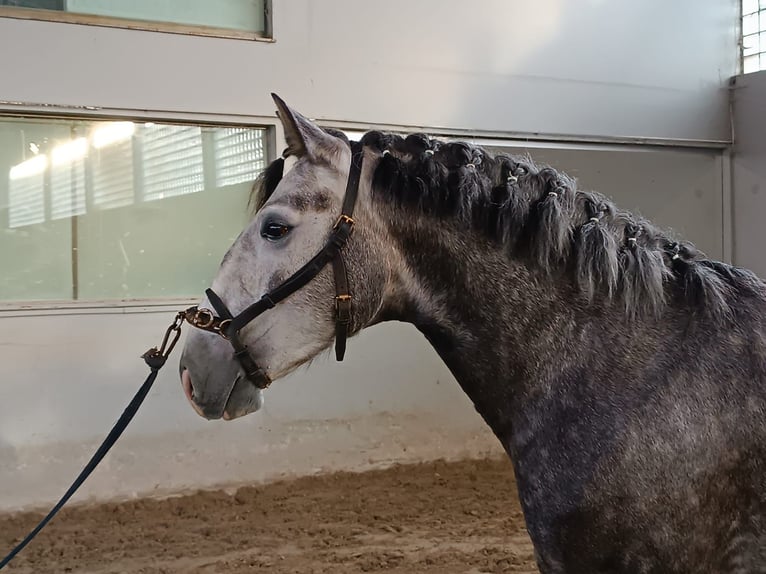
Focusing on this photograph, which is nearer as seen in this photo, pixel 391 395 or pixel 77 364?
pixel 77 364

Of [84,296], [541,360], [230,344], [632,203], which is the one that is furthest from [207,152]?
[632,203]

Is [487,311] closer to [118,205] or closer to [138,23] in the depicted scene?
[118,205]

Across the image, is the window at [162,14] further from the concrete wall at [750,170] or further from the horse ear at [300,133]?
the concrete wall at [750,170]

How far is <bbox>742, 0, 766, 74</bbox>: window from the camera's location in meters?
5.11

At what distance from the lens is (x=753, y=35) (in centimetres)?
516

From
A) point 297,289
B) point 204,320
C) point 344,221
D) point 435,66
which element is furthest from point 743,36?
point 204,320

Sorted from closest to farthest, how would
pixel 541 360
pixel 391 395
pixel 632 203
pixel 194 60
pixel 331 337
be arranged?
pixel 541 360, pixel 331 337, pixel 194 60, pixel 391 395, pixel 632 203

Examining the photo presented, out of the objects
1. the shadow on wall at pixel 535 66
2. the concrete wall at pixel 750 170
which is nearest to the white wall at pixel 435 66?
the shadow on wall at pixel 535 66

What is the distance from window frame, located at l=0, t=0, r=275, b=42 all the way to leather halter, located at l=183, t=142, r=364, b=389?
104 inches

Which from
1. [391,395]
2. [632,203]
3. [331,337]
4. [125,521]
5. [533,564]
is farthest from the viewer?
[632,203]

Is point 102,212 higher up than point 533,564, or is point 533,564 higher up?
point 102,212

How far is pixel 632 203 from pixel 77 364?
408 cm

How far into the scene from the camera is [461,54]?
437 centimetres

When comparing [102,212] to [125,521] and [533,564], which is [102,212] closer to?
[125,521]
